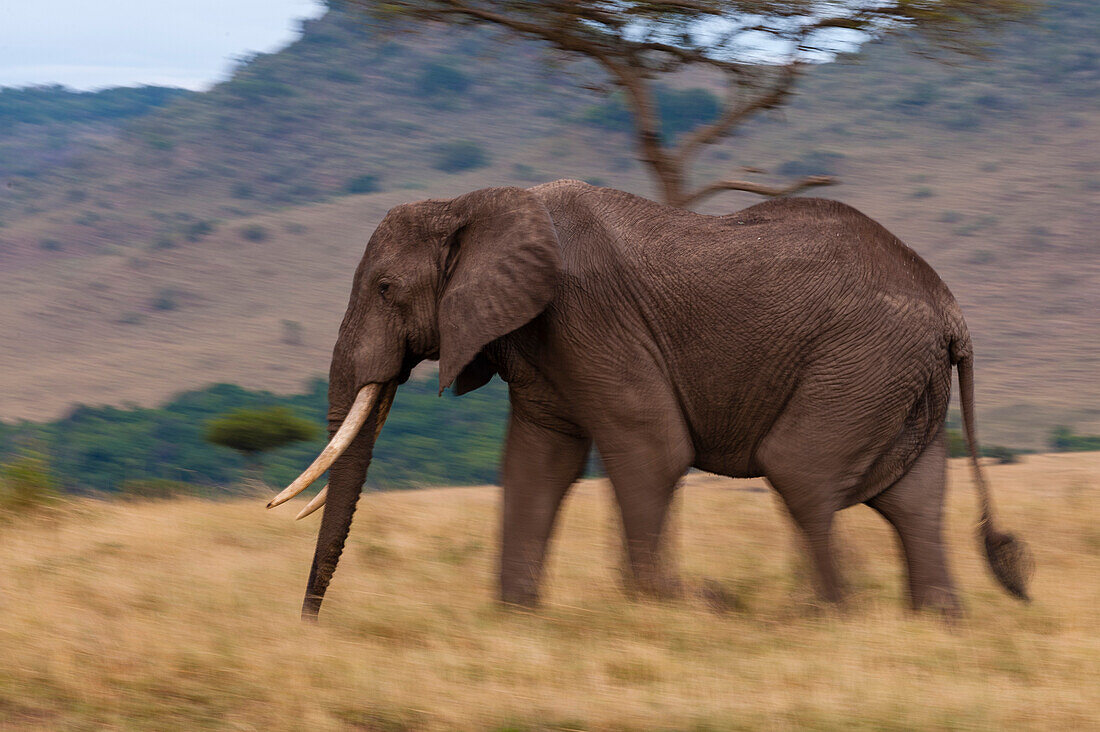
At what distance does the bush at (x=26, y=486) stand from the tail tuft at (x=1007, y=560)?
18.9 ft

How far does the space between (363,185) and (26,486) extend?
202ft

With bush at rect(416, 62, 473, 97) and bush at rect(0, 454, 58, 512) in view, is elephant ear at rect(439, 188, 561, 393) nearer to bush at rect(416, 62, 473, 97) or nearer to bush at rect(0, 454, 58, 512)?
bush at rect(0, 454, 58, 512)

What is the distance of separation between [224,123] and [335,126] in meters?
7.64

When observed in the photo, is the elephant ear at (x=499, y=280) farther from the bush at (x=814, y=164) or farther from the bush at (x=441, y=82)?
the bush at (x=441, y=82)

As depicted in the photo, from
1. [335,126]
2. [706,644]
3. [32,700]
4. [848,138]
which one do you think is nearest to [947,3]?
[706,644]

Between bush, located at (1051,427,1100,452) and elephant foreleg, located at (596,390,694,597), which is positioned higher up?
elephant foreleg, located at (596,390,694,597)

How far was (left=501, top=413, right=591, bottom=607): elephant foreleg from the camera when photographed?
5.99 meters

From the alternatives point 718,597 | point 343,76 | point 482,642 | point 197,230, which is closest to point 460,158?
point 197,230

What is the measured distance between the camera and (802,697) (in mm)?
4348

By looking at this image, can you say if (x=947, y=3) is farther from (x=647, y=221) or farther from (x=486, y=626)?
(x=486, y=626)

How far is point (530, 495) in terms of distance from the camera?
19.7ft

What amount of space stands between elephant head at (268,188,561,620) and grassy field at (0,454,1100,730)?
26.1 inches

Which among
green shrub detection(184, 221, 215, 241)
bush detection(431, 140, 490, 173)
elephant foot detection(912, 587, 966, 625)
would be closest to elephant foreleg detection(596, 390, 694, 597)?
elephant foot detection(912, 587, 966, 625)

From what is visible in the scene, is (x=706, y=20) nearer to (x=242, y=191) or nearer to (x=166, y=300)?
(x=166, y=300)
